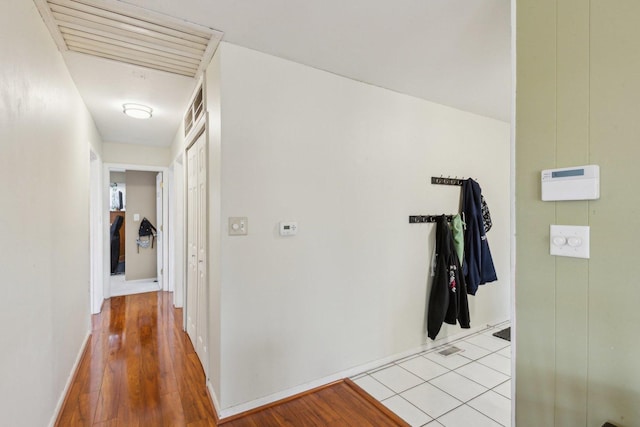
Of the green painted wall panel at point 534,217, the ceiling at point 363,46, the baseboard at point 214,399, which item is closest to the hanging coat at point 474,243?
the ceiling at point 363,46

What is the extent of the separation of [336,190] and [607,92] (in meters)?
1.59

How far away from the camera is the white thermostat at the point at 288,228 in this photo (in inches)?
84.1

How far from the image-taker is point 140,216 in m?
5.63

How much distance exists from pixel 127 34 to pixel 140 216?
4480 millimetres

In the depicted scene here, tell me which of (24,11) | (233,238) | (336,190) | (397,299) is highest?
(24,11)

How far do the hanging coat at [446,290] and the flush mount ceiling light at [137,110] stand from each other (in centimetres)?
317

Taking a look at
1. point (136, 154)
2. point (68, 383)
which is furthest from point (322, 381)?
point (136, 154)

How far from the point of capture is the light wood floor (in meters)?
1.93

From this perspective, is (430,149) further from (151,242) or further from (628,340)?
(151,242)

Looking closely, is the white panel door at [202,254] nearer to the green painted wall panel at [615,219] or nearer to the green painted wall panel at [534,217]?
the green painted wall panel at [534,217]

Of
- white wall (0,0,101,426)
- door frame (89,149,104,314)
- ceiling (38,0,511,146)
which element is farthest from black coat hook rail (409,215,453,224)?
door frame (89,149,104,314)

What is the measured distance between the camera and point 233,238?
6.49ft

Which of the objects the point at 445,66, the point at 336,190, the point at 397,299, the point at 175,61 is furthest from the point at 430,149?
the point at 175,61

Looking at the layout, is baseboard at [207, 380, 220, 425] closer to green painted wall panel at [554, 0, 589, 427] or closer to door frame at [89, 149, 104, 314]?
green painted wall panel at [554, 0, 589, 427]
